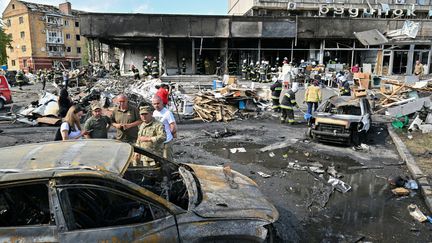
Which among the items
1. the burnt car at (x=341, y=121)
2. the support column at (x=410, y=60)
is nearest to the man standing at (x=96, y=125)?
the burnt car at (x=341, y=121)

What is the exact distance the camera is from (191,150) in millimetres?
9438

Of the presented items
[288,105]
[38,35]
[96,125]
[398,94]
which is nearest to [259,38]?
[398,94]

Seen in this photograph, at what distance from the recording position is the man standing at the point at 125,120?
19.5 feet

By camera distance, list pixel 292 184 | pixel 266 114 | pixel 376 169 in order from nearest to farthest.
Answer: pixel 292 184
pixel 376 169
pixel 266 114

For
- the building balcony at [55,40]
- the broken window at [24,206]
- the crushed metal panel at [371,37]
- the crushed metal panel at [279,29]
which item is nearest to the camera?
the broken window at [24,206]

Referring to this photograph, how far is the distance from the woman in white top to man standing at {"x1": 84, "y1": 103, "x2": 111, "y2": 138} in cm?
13

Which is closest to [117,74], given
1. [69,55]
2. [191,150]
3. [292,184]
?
[191,150]

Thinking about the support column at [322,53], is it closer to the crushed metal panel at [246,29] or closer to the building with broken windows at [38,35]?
the crushed metal panel at [246,29]

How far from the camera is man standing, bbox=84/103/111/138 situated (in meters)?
5.67

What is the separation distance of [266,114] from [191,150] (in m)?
6.58

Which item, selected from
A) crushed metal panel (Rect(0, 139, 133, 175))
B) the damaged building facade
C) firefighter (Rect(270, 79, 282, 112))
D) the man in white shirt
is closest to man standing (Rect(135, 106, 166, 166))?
the man in white shirt

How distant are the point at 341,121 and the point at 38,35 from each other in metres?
65.4

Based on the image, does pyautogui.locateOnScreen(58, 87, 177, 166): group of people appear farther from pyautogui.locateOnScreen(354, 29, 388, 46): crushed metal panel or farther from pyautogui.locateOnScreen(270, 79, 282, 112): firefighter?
pyautogui.locateOnScreen(354, 29, 388, 46): crushed metal panel

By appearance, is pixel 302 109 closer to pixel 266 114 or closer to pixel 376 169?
pixel 266 114
